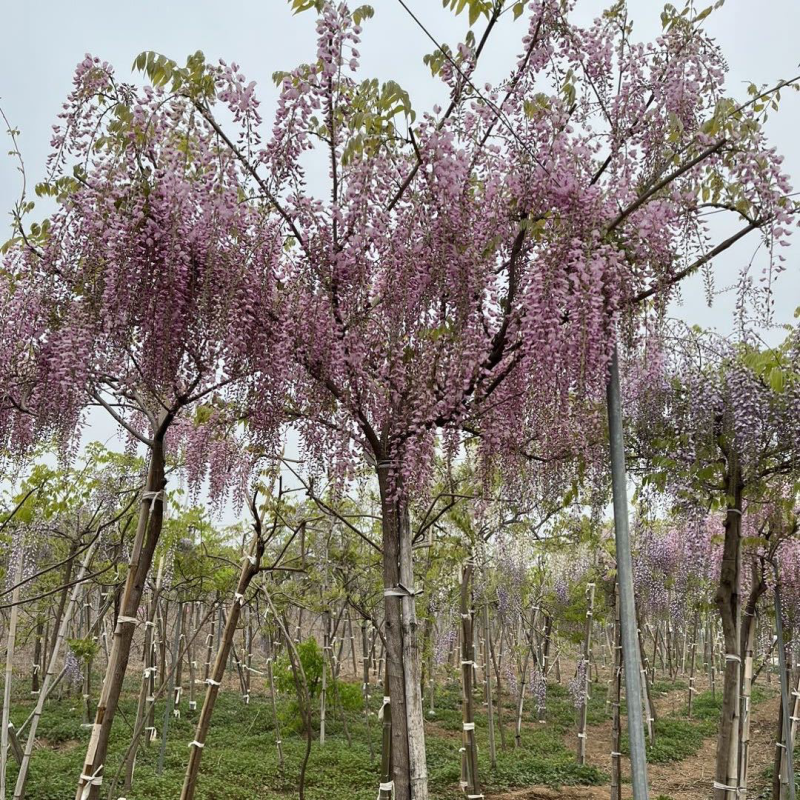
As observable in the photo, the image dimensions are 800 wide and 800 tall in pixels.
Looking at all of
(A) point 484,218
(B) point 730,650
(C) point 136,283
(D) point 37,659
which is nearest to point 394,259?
(A) point 484,218

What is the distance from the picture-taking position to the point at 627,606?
2551 millimetres

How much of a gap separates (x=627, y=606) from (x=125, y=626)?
6.82 feet

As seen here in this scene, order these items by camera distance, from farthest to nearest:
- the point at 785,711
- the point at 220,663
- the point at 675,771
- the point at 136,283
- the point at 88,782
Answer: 1. the point at 675,771
2. the point at 785,711
3. the point at 220,663
4. the point at 88,782
5. the point at 136,283

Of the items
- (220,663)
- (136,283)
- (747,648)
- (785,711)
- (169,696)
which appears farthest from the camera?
(169,696)

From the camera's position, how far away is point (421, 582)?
1046 centimetres

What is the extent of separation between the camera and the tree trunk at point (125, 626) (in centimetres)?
327

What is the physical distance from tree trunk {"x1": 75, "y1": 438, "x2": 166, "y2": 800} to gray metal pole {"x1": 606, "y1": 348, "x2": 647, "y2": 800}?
1933mm

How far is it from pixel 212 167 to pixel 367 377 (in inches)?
39.3

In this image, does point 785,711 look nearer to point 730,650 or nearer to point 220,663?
point 730,650

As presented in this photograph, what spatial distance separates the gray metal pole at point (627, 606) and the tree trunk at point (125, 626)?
1933 mm

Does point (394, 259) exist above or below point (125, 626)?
above

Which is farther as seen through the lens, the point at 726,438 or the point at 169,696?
the point at 169,696

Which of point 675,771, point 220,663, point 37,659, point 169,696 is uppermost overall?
point 220,663

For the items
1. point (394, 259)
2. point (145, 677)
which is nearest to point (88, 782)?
point (394, 259)
